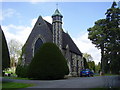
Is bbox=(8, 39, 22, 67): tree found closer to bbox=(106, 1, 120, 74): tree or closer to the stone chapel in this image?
the stone chapel

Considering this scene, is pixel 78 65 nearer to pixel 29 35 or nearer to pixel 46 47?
pixel 29 35

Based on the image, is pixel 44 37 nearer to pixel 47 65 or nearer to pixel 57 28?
pixel 57 28

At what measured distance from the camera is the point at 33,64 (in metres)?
25.8

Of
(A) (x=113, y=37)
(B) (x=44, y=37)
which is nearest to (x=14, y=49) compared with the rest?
(B) (x=44, y=37)

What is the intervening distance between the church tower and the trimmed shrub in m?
9.18

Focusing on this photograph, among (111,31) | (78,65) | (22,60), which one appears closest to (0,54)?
(111,31)

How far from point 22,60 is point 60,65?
15.9 metres

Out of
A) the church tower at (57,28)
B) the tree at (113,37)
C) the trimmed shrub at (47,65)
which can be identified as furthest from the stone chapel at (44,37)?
the tree at (113,37)

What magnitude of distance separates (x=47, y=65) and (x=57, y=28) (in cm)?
1318

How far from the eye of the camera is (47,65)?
25.4 m

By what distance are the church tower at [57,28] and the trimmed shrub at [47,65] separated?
30.1 feet

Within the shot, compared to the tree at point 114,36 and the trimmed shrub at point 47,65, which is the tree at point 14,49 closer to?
the trimmed shrub at point 47,65

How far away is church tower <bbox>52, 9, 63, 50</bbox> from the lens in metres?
36.2

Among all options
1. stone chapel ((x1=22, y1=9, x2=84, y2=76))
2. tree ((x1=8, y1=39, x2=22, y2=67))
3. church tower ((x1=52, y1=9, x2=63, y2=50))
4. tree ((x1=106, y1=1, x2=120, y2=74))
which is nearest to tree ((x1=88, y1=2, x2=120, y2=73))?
tree ((x1=106, y1=1, x2=120, y2=74))
